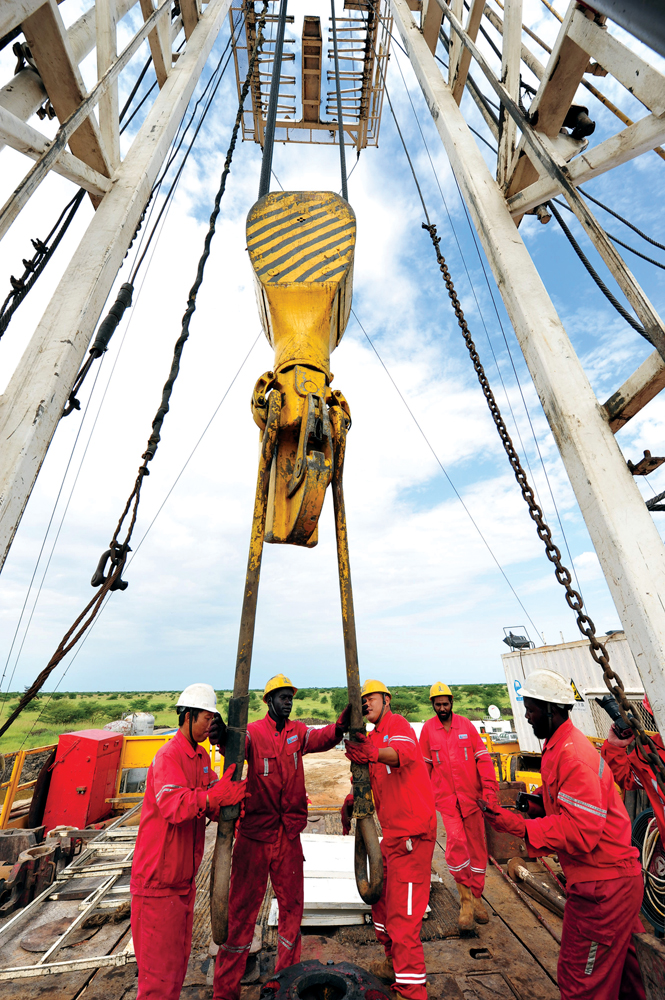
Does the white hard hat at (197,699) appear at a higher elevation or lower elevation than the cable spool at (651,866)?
higher

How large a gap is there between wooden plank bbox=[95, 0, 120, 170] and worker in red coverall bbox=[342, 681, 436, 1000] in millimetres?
3875

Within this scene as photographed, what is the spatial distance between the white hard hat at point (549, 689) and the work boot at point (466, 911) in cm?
181

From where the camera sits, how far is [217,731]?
104 inches

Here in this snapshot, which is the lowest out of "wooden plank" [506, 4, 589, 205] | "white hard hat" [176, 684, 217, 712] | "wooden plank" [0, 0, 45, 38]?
"white hard hat" [176, 684, 217, 712]

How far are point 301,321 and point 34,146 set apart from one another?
1.40 metres

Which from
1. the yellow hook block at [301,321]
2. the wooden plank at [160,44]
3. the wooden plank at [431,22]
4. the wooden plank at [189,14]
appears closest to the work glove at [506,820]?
the yellow hook block at [301,321]

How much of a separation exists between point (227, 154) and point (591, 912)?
5.31 m

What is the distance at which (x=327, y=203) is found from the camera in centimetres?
295

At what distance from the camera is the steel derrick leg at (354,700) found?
1949 millimetres

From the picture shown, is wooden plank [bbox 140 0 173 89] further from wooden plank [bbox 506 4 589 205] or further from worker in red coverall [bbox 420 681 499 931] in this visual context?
worker in red coverall [bbox 420 681 499 931]

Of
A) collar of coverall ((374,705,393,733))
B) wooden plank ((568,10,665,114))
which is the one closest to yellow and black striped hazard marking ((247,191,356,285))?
wooden plank ((568,10,665,114))

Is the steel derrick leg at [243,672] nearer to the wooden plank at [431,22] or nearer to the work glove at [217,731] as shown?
the work glove at [217,731]

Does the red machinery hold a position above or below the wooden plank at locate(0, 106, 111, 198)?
below

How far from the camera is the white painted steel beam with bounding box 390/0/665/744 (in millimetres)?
1774
